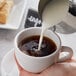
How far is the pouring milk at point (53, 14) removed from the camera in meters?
0.45

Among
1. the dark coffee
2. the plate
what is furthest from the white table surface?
the dark coffee

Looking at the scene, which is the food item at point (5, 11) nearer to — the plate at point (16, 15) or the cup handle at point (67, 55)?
the plate at point (16, 15)

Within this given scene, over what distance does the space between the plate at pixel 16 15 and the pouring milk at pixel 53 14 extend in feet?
0.64

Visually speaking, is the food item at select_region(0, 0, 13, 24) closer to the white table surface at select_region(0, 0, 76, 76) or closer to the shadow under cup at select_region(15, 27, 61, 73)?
the white table surface at select_region(0, 0, 76, 76)

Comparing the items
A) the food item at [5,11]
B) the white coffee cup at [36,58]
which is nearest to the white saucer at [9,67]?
the white coffee cup at [36,58]

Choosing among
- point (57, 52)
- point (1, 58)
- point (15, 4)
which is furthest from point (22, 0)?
point (57, 52)

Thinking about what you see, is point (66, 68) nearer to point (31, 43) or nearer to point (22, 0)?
point (31, 43)

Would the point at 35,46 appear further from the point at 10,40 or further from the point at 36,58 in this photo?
the point at 10,40

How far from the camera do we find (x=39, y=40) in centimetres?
46

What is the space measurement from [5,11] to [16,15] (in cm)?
4

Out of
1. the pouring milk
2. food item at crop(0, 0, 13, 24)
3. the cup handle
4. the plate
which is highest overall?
the pouring milk

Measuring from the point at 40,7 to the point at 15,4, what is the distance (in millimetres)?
343

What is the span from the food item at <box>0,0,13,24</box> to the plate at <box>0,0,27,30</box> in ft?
0.05

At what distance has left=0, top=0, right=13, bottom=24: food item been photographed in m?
0.66
